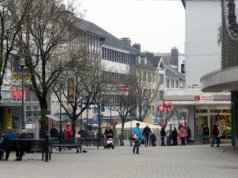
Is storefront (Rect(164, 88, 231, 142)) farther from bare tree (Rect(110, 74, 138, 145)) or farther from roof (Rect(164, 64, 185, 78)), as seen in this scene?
roof (Rect(164, 64, 185, 78))

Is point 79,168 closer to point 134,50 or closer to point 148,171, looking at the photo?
point 148,171

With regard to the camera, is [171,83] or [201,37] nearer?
[201,37]

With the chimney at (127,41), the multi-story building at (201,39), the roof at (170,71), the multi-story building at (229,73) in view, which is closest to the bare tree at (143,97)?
the multi-story building at (201,39)

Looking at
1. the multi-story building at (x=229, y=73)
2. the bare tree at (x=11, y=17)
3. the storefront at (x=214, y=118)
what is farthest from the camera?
the storefront at (x=214, y=118)

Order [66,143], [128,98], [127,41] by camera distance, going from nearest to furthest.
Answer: [66,143], [128,98], [127,41]

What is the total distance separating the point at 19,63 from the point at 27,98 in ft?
85.4

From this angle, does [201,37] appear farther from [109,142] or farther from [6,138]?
[6,138]

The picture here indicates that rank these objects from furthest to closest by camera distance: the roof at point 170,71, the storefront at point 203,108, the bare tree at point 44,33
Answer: the roof at point 170,71, the storefront at point 203,108, the bare tree at point 44,33

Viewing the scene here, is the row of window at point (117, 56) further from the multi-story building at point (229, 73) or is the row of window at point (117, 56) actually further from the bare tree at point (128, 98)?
the multi-story building at point (229, 73)

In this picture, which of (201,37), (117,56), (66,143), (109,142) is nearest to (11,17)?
(66,143)

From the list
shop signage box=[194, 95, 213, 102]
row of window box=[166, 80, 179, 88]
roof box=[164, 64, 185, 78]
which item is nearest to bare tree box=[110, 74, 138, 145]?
shop signage box=[194, 95, 213, 102]

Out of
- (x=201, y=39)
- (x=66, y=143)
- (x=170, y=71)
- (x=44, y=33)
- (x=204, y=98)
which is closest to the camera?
(x=66, y=143)

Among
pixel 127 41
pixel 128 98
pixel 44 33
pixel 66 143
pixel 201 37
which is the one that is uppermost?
pixel 127 41

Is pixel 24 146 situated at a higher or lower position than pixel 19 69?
lower
